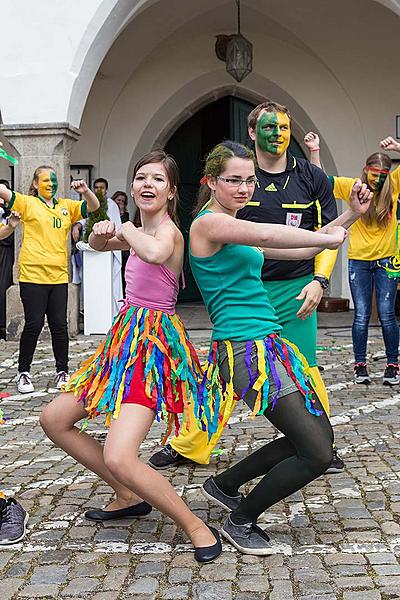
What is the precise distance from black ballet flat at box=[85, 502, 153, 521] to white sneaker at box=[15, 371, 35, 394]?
10.8 ft

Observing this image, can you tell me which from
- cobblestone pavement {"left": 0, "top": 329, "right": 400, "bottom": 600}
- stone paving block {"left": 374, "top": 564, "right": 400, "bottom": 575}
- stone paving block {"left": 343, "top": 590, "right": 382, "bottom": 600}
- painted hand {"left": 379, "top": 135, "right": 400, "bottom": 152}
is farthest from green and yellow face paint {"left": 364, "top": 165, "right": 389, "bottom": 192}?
stone paving block {"left": 343, "top": 590, "right": 382, "bottom": 600}

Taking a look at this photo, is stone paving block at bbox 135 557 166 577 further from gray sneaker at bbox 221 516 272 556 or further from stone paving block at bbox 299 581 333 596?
stone paving block at bbox 299 581 333 596

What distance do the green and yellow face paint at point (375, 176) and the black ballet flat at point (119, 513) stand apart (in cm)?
358

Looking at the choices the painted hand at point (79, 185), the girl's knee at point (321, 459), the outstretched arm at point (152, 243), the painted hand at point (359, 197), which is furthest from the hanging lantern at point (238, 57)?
the girl's knee at point (321, 459)

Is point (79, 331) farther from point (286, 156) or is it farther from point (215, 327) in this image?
point (215, 327)

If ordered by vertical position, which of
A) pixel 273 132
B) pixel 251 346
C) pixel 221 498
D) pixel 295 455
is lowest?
pixel 221 498

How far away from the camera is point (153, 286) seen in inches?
149

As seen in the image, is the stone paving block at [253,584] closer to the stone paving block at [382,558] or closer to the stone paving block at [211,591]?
the stone paving block at [211,591]

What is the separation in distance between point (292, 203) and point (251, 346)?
Answer: 1235 millimetres

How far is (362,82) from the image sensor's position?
13867mm

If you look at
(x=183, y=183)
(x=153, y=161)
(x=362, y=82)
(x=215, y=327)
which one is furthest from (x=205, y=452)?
(x=183, y=183)

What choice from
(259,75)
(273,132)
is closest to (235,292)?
(273,132)

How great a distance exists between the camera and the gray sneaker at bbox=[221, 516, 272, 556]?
3621 mm

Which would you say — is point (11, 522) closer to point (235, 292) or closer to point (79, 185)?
point (235, 292)
